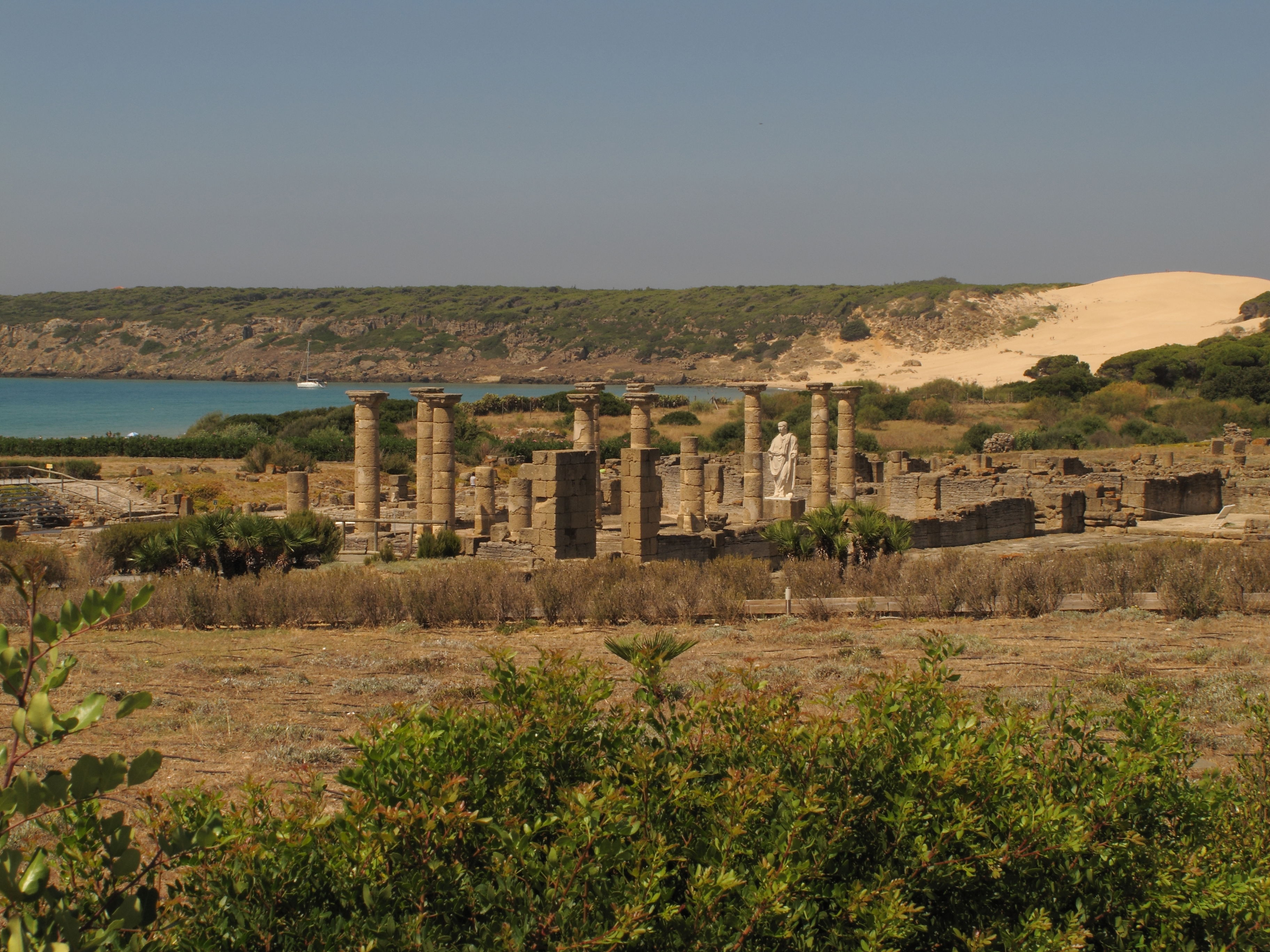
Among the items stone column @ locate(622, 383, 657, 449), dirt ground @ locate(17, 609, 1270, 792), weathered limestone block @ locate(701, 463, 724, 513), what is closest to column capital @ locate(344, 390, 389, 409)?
stone column @ locate(622, 383, 657, 449)

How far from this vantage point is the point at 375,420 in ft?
74.7

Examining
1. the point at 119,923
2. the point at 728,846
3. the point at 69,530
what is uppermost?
the point at 119,923

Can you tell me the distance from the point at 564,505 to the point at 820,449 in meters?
10.1

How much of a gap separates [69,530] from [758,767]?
24.2 m

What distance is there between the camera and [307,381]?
118 metres

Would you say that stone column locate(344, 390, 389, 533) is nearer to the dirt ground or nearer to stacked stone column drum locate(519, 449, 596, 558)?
stacked stone column drum locate(519, 449, 596, 558)

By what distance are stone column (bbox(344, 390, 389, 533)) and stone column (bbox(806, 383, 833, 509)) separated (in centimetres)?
1001

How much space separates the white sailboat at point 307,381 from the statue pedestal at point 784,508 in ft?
285

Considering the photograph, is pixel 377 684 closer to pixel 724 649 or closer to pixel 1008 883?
pixel 724 649

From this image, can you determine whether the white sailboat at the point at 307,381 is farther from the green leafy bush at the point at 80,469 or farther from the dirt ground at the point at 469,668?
the dirt ground at the point at 469,668

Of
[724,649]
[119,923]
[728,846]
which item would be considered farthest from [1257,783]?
[724,649]

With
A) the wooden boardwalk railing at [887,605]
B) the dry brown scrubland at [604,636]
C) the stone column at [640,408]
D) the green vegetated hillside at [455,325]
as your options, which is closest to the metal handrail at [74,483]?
the stone column at [640,408]

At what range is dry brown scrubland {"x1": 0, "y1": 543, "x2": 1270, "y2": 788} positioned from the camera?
26.5ft

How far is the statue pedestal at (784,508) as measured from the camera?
76.6 ft
